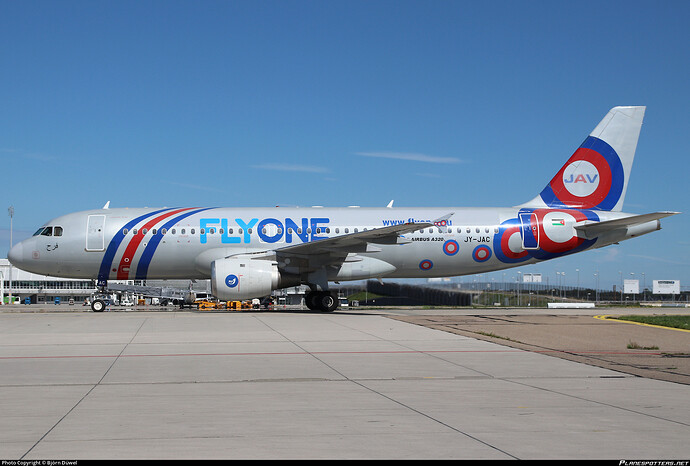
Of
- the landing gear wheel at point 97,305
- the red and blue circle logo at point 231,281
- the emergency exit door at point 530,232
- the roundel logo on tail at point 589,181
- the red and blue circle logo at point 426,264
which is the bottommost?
the landing gear wheel at point 97,305

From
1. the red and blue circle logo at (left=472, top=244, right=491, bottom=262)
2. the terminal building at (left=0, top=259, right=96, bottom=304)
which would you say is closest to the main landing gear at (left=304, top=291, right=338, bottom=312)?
the red and blue circle logo at (left=472, top=244, right=491, bottom=262)

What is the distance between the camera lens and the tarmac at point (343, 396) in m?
5.65

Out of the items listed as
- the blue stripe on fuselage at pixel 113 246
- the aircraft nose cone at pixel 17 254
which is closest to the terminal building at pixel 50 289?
the aircraft nose cone at pixel 17 254

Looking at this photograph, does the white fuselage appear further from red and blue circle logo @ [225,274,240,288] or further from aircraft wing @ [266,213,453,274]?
red and blue circle logo @ [225,274,240,288]

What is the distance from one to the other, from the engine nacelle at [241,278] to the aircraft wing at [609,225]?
37.7ft

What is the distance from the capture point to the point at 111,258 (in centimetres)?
2658

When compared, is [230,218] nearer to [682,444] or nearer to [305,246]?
[305,246]

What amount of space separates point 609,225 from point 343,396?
21.1 m

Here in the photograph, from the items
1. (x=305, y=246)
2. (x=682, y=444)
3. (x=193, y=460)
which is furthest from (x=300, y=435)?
(x=305, y=246)

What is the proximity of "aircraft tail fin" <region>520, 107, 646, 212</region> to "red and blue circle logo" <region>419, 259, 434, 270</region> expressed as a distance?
4.63 m

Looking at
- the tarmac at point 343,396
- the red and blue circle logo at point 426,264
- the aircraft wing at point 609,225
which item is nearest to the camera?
the tarmac at point 343,396

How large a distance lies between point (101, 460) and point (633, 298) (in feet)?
203

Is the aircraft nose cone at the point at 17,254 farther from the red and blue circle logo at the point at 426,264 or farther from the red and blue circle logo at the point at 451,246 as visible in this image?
the red and blue circle logo at the point at 451,246

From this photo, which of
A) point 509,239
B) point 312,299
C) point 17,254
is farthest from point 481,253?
point 17,254
